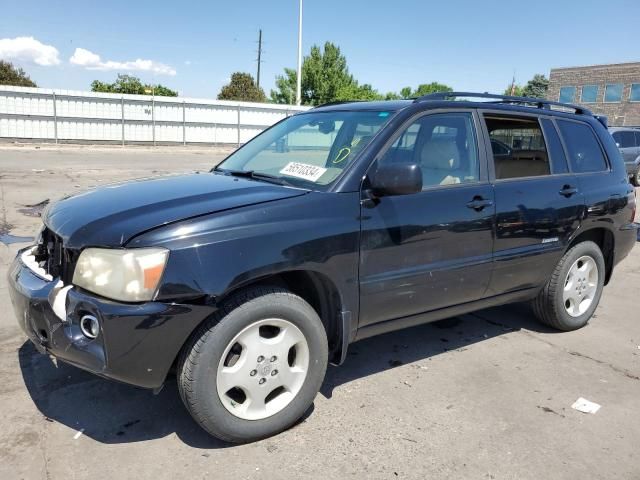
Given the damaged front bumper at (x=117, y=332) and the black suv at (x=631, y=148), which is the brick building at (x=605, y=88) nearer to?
the black suv at (x=631, y=148)

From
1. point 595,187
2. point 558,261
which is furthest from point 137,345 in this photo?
point 595,187

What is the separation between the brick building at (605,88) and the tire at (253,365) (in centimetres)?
5027

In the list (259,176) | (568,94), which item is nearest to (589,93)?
(568,94)

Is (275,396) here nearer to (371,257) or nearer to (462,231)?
(371,257)

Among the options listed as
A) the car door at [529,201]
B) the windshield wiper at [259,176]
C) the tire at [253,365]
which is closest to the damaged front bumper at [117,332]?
the tire at [253,365]

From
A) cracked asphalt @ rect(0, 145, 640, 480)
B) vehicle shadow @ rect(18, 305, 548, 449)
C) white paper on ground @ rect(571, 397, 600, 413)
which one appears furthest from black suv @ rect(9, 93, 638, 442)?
white paper on ground @ rect(571, 397, 600, 413)

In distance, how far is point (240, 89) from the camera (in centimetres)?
5234

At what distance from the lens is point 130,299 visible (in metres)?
2.41

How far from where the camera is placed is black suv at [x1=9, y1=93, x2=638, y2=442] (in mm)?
2482

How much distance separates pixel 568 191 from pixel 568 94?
52.0 meters

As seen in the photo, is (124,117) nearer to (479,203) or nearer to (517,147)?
(517,147)

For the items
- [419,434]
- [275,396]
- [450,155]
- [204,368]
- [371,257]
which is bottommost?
[419,434]

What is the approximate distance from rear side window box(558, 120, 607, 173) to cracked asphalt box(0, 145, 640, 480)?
57.0 inches

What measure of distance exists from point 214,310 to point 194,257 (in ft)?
0.89
